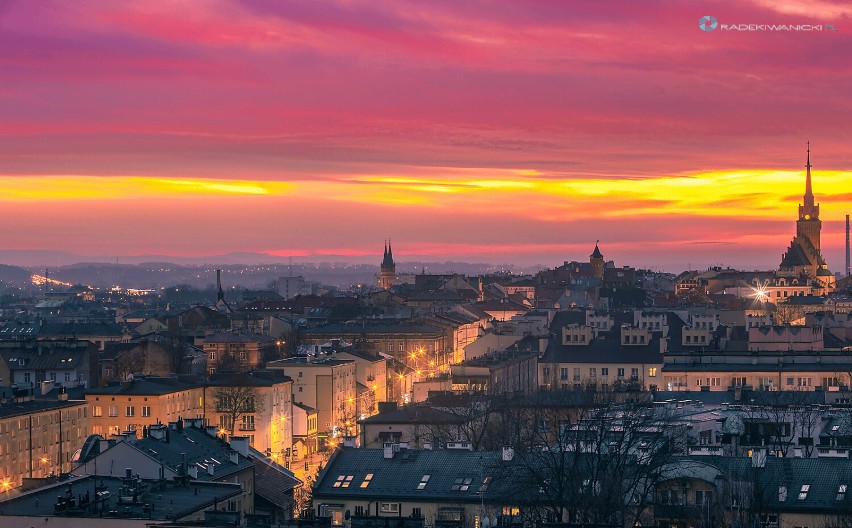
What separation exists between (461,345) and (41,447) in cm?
7609

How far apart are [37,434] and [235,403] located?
13.1m

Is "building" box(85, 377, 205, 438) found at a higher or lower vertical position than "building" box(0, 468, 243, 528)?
lower

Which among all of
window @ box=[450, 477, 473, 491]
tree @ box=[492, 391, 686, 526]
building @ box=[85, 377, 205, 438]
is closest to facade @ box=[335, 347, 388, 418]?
building @ box=[85, 377, 205, 438]

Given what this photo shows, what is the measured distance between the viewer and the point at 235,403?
8681 centimetres

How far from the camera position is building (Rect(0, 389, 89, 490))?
7300 cm

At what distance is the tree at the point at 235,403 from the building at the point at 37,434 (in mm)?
7705

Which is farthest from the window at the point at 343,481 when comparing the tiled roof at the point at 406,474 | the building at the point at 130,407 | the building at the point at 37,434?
the building at the point at 130,407

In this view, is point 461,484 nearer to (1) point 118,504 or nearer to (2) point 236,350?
(1) point 118,504

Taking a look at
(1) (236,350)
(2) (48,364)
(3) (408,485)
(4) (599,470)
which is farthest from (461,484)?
(1) (236,350)

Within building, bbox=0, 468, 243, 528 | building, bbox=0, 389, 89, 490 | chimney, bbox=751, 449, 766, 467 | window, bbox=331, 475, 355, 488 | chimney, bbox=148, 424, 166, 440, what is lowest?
building, bbox=0, 389, 89, 490

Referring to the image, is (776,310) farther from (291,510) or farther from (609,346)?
A: (291,510)

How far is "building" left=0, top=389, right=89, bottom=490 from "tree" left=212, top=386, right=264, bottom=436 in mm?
7705

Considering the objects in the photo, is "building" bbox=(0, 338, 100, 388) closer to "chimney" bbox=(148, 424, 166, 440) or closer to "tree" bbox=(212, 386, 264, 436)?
"tree" bbox=(212, 386, 264, 436)

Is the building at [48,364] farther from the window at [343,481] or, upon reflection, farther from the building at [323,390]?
the window at [343,481]
